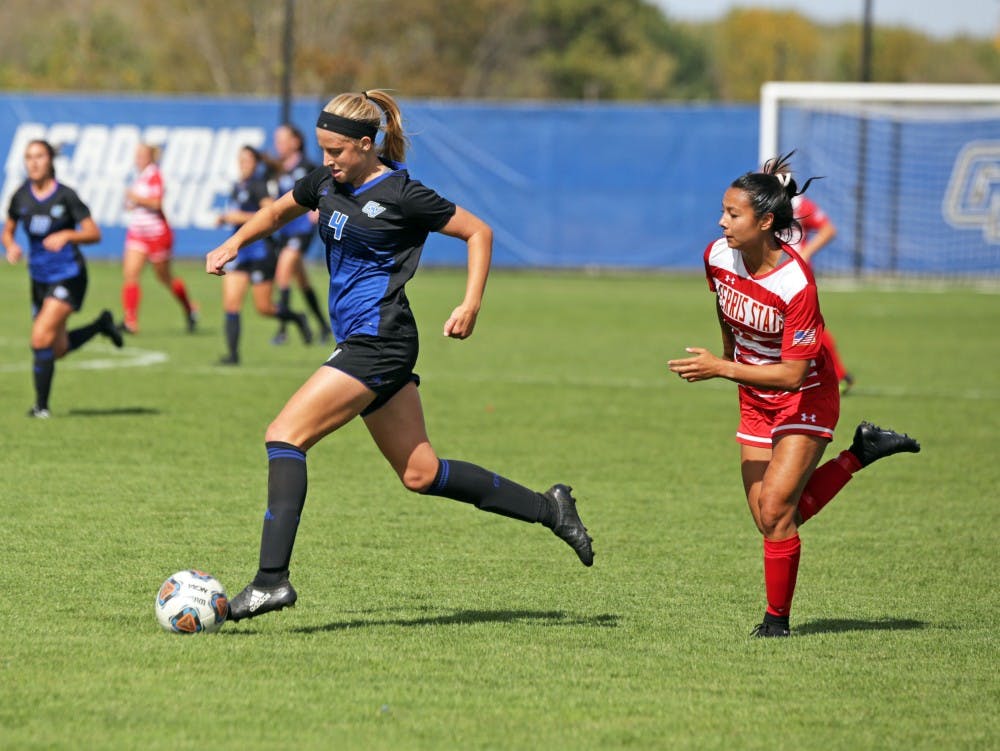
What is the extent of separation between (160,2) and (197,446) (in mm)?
41961

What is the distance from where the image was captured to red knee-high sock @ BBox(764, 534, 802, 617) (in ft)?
20.4

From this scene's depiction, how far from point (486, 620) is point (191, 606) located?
47.1 inches

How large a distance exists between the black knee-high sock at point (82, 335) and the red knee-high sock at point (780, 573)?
25.3 ft

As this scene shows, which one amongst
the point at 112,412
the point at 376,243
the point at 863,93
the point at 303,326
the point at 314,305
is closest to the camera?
the point at 376,243

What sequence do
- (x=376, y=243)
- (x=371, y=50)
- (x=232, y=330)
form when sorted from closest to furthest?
(x=376, y=243)
(x=232, y=330)
(x=371, y=50)

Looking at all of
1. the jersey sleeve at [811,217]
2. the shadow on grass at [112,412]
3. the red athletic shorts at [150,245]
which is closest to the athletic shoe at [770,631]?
the shadow on grass at [112,412]

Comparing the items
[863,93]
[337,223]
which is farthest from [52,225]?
[863,93]

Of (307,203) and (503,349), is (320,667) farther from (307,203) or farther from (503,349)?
(503,349)

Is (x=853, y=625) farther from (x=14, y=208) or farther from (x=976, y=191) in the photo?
(x=976, y=191)

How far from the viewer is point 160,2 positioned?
50.4 meters

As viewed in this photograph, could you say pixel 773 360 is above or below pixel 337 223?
below

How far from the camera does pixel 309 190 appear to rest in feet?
21.0

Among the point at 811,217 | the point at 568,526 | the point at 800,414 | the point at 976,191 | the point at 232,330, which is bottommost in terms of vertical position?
the point at 976,191

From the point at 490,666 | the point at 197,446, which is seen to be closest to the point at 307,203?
the point at 490,666
